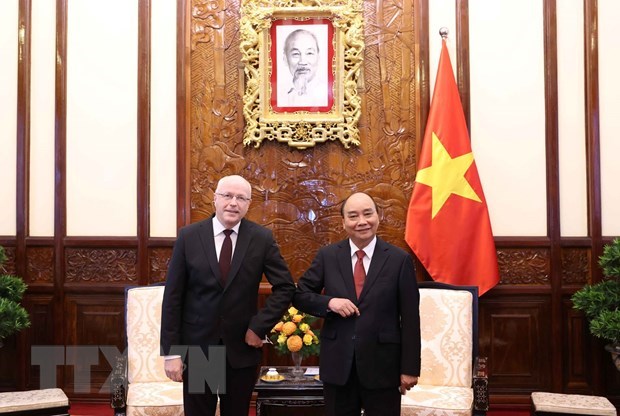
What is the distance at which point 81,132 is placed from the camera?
4.46 metres

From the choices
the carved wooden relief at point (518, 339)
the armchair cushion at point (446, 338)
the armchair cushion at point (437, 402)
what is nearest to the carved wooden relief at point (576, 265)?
the carved wooden relief at point (518, 339)

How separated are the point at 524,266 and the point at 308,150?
63.9 inches

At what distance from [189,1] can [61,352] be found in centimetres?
254

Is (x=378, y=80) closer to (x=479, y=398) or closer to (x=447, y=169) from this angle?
(x=447, y=169)

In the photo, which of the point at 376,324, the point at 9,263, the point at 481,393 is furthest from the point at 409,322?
the point at 9,263

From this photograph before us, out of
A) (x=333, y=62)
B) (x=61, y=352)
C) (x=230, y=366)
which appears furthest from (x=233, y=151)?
(x=230, y=366)

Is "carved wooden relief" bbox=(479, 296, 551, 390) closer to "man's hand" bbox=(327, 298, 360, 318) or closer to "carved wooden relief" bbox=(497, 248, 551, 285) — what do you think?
"carved wooden relief" bbox=(497, 248, 551, 285)

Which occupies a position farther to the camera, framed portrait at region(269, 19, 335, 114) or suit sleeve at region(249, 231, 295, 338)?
framed portrait at region(269, 19, 335, 114)

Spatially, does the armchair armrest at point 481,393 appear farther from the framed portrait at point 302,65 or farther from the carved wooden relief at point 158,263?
the carved wooden relief at point 158,263

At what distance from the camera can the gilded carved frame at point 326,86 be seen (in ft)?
14.2

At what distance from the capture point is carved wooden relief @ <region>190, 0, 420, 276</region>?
14.2 ft

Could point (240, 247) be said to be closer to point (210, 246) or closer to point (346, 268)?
point (210, 246)

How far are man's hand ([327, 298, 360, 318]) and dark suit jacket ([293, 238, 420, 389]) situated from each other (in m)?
0.04

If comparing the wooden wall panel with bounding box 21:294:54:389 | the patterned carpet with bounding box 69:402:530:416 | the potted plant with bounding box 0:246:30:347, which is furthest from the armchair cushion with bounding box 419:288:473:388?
the wooden wall panel with bounding box 21:294:54:389
